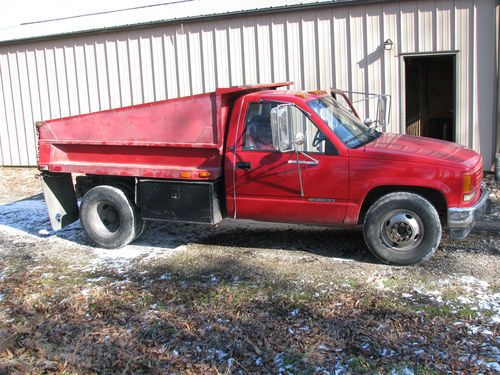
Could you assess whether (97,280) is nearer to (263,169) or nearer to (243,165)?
(243,165)

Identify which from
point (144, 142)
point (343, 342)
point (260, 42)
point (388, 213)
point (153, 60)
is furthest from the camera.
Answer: point (153, 60)

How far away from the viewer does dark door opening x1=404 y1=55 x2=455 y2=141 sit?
13.6m

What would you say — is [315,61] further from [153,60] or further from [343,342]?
[343,342]

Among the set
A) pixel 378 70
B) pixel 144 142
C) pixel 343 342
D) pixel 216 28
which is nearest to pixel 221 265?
pixel 144 142

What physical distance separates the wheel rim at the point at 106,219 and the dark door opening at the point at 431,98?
342 inches

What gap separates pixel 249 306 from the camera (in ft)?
16.7

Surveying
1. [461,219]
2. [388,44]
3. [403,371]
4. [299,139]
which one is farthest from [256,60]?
[403,371]

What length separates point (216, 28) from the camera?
1147 cm

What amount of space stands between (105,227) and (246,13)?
5833 mm

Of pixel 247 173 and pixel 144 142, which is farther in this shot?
pixel 144 142

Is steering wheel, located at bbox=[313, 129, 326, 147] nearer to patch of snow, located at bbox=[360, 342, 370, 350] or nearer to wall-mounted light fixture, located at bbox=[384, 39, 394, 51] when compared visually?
patch of snow, located at bbox=[360, 342, 370, 350]

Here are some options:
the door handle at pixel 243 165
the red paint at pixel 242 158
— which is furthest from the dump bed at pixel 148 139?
the door handle at pixel 243 165

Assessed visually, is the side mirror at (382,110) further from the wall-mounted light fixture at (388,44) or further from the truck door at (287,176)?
the wall-mounted light fixture at (388,44)

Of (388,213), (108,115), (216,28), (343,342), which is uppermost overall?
(216,28)
